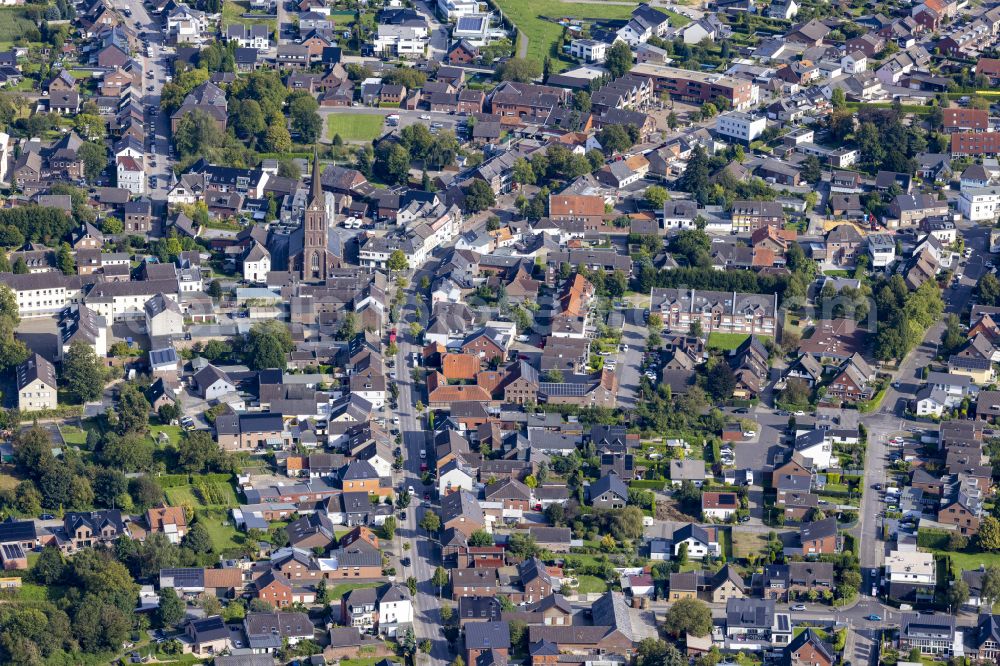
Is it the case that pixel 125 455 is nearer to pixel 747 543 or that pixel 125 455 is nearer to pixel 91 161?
pixel 747 543

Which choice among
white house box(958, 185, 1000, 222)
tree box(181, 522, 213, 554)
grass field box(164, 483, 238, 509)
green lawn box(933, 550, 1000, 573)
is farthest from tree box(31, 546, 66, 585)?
white house box(958, 185, 1000, 222)

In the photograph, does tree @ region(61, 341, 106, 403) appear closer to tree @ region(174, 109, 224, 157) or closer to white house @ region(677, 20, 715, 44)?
tree @ region(174, 109, 224, 157)

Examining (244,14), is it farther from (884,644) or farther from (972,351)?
(884,644)

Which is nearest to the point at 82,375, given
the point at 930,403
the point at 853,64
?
the point at 930,403

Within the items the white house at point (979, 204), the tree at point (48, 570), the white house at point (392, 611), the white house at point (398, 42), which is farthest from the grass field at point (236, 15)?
the white house at point (392, 611)

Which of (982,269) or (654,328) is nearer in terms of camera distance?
(654,328)

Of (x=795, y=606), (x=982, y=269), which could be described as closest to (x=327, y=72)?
(x=982, y=269)
